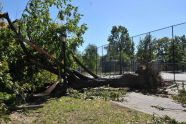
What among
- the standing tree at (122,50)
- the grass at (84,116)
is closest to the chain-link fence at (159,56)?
the standing tree at (122,50)

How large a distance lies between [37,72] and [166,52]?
780cm

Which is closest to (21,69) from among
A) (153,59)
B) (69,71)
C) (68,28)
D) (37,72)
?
(37,72)

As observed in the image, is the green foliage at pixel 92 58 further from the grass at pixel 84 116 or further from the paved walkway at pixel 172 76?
the grass at pixel 84 116

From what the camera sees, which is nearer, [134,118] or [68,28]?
[134,118]

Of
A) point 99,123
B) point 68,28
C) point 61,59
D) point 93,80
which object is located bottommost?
point 99,123

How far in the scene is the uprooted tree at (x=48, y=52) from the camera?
10087mm

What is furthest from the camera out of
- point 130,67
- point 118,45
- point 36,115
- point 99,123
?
point 118,45

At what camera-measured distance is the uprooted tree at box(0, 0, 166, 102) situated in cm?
1009

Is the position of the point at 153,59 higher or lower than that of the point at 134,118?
higher

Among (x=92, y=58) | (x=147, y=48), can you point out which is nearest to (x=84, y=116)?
(x=147, y=48)

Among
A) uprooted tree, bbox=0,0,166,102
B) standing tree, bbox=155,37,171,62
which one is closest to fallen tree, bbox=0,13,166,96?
uprooted tree, bbox=0,0,166,102

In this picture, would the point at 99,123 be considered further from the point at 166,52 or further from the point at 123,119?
the point at 166,52

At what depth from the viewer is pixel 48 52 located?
1170 cm

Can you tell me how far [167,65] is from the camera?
15320 millimetres
